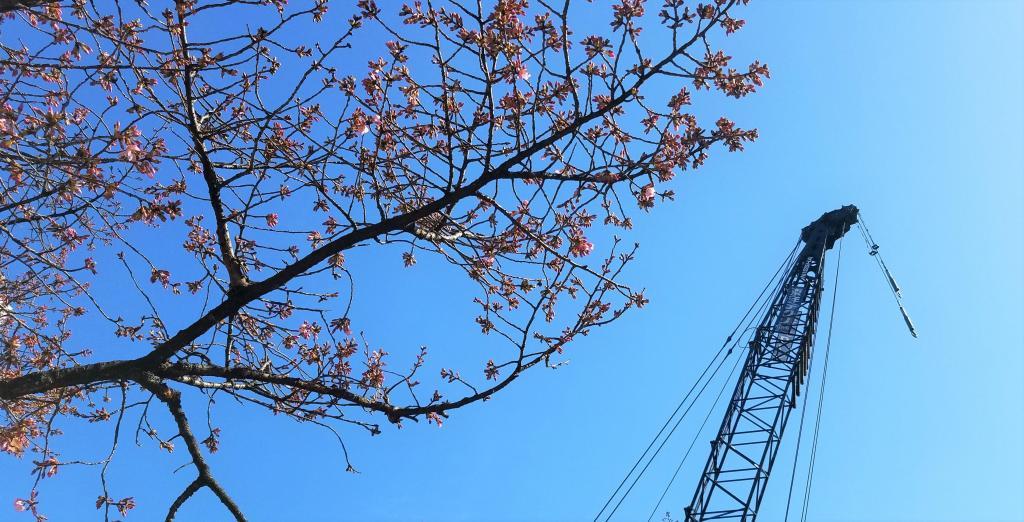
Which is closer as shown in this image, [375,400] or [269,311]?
[375,400]

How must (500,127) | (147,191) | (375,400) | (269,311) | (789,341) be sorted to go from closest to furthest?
1. (500,127)
2. (375,400)
3. (147,191)
4. (269,311)
5. (789,341)

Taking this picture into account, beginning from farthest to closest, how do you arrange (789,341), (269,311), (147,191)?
(789,341)
(269,311)
(147,191)

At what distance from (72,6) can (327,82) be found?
1569 mm

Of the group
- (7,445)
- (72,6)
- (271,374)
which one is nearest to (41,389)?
(7,445)

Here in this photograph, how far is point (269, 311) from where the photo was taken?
6.07m

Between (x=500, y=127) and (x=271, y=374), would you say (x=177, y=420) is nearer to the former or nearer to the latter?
(x=271, y=374)

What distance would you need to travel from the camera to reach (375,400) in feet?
17.4

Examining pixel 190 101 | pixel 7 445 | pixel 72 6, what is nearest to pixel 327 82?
pixel 190 101

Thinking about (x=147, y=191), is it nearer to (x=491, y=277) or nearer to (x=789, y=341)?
(x=491, y=277)

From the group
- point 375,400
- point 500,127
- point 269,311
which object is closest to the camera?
point 500,127

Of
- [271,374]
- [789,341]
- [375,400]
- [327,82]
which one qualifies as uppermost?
[789,341]

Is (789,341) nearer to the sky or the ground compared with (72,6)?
nearer to the sky

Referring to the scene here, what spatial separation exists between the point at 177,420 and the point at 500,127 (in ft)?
9.83

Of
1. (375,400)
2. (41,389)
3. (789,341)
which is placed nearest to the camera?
(41,389)
